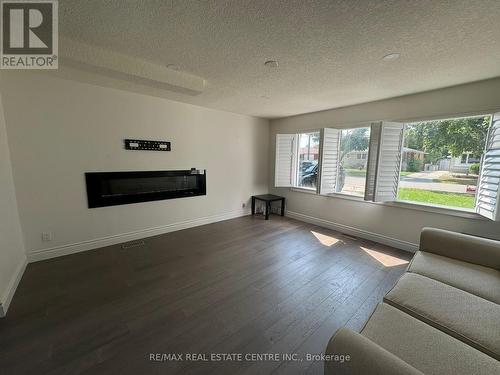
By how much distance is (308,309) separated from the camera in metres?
1.99

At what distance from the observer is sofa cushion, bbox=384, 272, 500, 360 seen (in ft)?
3.70

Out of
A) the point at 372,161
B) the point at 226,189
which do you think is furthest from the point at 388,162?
the point at 226,189

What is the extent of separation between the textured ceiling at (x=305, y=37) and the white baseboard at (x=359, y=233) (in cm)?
227

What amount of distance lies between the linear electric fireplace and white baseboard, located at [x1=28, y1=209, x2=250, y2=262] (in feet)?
1.73

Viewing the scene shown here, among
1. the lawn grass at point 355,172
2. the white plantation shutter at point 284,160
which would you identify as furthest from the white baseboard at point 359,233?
the lawn grass at point 355,172

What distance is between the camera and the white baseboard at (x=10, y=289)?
1827mm

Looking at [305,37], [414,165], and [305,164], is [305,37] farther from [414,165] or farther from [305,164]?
[305,164]

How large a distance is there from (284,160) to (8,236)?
442cm

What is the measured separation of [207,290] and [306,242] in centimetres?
191

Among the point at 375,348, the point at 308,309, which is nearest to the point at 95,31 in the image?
the point at 375,348

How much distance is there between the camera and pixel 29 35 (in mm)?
1775

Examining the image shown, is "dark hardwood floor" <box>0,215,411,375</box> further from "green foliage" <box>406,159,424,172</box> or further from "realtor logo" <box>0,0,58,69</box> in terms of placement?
"realtor logo" <box>0,0,58,69</box>

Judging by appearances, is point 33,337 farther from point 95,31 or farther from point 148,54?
point 148,54

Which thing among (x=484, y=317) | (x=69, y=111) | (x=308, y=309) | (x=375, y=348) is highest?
(x=69, y=111)
